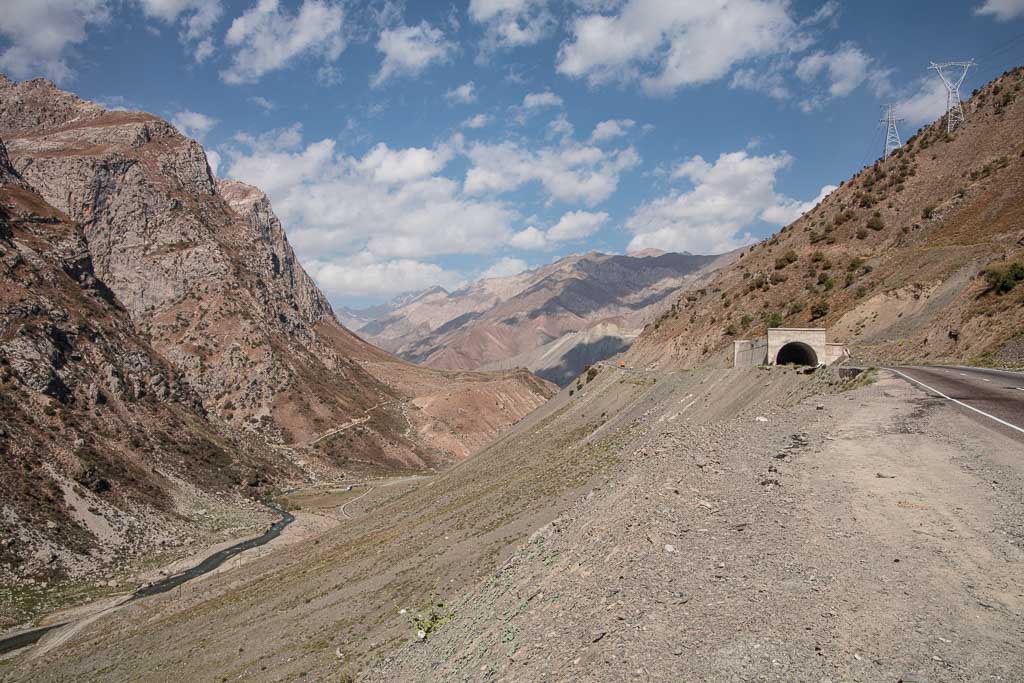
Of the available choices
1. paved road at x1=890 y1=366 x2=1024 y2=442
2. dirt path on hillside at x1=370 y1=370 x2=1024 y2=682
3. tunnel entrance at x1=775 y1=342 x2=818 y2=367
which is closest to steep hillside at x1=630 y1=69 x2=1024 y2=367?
tunnel entrance at x1=775 y1=342 x2=818 y2=367

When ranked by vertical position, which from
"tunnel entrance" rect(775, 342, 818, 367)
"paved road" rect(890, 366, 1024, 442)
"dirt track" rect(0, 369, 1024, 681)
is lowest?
"dirt track" rect(0, 369, 1024, 681)

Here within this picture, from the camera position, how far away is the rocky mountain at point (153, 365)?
182ft

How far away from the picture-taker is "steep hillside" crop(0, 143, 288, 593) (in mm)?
46469

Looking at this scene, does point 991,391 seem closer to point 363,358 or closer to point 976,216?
point 976,216

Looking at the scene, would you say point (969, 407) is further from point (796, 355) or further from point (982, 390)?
point (796, 355)

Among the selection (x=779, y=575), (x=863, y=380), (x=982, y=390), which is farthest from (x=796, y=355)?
(x=779, y=575)

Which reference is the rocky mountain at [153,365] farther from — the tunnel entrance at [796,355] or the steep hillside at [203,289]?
the tunnel entrance at [796,355]

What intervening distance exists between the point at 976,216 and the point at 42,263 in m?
95.4

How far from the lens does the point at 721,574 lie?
8664mm

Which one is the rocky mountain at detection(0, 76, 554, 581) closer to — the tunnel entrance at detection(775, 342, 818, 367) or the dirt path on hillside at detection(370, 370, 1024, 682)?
the dirt path on hillside at detection(370, 370, 1024, 682)

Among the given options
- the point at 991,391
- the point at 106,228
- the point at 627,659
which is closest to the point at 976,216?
the point at 991,391

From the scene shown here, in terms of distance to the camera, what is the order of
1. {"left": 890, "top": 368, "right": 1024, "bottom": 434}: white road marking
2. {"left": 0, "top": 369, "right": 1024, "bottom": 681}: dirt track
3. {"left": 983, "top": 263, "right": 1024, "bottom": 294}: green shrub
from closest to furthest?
{"left": 0, "top": 369, "right": 1024, "bottom": 681}: dirt track
{"left": 890, "top": 368, "right": 1024, "bottom": 434}: white road marking
{"left": 983, "top": 263, "right": 1024, "bottom": 294}: green shrub

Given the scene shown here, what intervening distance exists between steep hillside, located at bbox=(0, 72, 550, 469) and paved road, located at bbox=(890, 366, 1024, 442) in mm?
79774

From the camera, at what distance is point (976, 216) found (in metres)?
49.2
